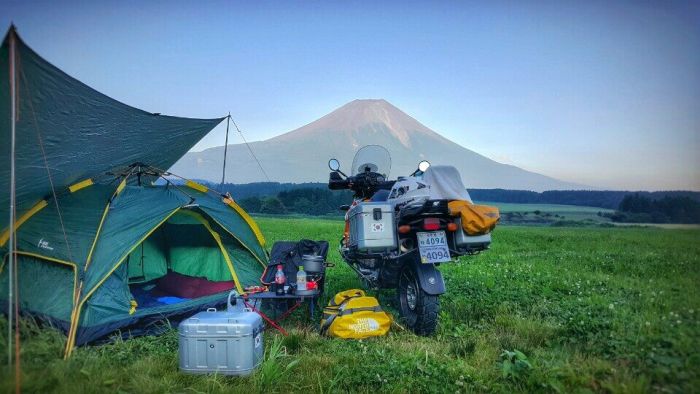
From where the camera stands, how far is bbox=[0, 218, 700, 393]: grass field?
3.95 meters

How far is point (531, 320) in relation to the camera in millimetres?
6059

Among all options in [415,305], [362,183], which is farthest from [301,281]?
[362,183]

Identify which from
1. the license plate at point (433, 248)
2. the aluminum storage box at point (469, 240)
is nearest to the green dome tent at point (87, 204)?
the license plate at point (433, 248)

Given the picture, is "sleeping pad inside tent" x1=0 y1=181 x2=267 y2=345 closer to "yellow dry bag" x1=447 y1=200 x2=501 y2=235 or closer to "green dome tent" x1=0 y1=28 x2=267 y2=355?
"green dome tent" x1=0 y1=28 x2=267 y2=355

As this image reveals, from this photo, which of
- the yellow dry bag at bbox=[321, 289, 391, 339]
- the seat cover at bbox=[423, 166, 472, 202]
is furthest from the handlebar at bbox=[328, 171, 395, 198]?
the yellow dry bag at bbox=[321, 289, 391, 339]

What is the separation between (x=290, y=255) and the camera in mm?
7652

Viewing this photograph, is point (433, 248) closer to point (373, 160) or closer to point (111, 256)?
point (373, 160)

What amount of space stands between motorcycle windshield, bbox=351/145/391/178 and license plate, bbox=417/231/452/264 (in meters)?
2.45

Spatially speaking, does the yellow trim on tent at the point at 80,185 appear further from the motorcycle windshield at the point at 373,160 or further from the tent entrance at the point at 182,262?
the motorcycle windshield at the point at 373,160

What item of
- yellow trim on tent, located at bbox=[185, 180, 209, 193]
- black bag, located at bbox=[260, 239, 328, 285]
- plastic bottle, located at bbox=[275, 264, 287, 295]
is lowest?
plastic bottle, located at bbox=[275, 264, 287, 295]

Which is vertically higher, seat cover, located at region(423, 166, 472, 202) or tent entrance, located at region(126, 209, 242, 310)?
seat cover, located at region(423, 166, 472, 202)

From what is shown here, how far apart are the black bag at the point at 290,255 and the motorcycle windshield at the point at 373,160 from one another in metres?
1.45

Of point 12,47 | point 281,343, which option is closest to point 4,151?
point 12,47

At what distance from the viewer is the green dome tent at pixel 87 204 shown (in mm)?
5367
